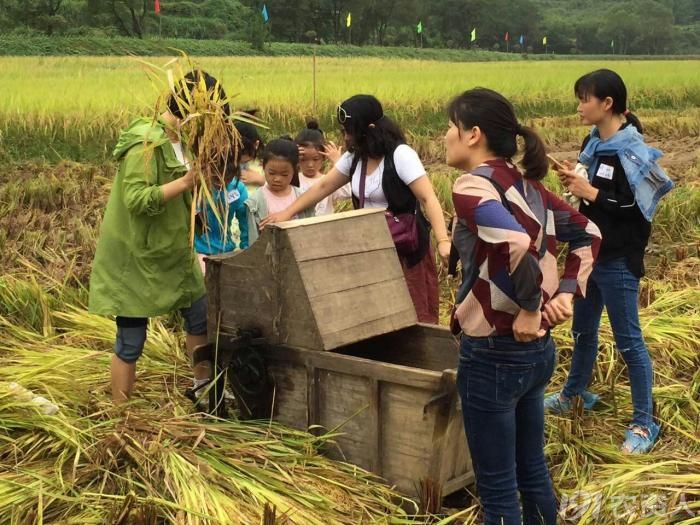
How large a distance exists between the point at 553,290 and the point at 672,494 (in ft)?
3.19

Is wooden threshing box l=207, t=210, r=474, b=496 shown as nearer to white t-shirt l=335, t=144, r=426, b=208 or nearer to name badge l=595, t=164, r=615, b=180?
white t-shirt l=335, t=144, r=426, b=208

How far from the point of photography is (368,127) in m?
3.88

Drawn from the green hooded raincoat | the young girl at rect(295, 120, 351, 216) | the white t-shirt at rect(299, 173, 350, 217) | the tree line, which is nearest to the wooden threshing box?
the green hooded raincoat

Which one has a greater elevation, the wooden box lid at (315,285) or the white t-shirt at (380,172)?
the white t-shirt at (380,172)

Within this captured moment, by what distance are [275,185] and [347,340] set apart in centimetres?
145

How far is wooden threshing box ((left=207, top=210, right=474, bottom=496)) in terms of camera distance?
308 cm

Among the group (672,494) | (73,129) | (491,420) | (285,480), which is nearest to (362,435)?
(285,480)

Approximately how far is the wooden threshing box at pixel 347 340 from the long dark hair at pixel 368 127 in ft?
1.46

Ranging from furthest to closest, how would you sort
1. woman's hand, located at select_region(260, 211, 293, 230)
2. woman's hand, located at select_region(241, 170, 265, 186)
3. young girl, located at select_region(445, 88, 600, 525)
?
woman's hand, located at select_region(241, 170, 265, 186), woman's hand, located at select_region(260, 211, 293, 230), young girl, located at select_region(445, 88, 600, 525)

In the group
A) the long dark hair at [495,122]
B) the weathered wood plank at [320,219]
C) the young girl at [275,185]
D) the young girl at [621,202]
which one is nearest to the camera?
the long dark hair at [495,122]

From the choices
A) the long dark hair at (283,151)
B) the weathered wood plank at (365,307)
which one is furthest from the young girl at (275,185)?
the weathered wood plank at (365,307)

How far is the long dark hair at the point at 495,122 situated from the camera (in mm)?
2484

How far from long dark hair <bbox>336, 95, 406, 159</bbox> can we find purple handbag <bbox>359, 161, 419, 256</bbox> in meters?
0.10

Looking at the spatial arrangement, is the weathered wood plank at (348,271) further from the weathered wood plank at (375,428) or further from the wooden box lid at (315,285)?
the weathered wood plank at (375,428)
